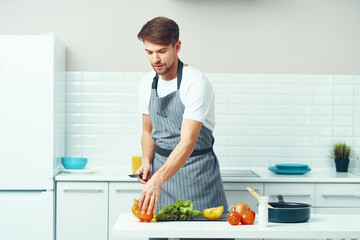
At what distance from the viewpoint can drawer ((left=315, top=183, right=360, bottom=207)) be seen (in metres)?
3.22

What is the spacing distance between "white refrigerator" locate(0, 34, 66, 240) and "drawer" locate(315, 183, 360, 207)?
6.13ft

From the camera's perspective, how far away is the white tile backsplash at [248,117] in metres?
3.70

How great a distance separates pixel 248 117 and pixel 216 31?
0.75 m

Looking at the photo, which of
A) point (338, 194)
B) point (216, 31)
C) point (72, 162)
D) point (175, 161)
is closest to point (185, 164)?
point (175, 161)

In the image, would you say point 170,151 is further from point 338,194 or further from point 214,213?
point 338,194

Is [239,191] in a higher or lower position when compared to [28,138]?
lower

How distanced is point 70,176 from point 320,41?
2.28 metres

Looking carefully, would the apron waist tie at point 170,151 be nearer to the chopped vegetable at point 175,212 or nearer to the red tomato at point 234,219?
the chopped vegetable at point 175,212

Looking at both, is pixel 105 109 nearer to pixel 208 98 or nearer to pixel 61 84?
pixel 61 84

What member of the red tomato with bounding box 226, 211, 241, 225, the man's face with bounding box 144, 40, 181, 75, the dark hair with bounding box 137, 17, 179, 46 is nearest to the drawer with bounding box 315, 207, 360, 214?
the red tomato with bounding box 226, 211, 241, 225

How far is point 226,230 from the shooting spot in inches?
70.5

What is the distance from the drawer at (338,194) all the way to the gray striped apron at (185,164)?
1.01 meters

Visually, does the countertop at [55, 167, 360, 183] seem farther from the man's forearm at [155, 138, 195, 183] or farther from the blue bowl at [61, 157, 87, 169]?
the man's forearm at [155, 138, 195, 183]

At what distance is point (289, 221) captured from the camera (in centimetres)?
196
